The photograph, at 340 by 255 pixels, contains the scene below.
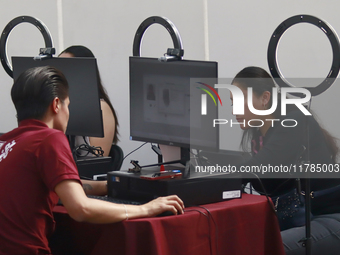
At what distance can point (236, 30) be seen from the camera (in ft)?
10.4

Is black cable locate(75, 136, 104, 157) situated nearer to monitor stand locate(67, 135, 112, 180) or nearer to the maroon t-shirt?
monitor stand locate(67, 135, 112, 180)

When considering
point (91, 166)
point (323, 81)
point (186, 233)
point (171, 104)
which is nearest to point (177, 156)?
point (171, 104)

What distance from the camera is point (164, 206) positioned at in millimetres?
1395

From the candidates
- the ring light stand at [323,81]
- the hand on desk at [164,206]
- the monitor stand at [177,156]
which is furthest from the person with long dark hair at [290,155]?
the hand on desk at [164,206]

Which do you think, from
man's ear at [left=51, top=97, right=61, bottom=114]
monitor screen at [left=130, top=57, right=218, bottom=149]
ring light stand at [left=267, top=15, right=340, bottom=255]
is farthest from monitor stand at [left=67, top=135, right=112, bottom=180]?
ring light stand at [left=267, top=15, right=340, bottom=255]

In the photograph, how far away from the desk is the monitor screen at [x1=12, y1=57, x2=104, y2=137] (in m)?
0.57

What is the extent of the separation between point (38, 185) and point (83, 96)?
0.79m

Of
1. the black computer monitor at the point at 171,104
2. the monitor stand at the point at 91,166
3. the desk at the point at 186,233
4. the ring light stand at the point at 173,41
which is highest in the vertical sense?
the ring light stand at the point at 173,41

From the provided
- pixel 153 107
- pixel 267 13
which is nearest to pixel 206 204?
pixel 153 107

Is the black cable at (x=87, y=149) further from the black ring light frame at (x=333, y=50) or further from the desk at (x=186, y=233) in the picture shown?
the black ring light frame at (x=333, y=50)

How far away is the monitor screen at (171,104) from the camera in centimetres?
167

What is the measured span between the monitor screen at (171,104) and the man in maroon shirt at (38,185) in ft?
1.12

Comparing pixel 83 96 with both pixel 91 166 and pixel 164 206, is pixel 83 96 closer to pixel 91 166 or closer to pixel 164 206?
pixel 91 166

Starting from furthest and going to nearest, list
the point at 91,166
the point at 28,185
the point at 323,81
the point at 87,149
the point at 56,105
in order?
the point at 87,149 < the point at 91,166 < the point at 323,81 < the point at 56,105 < the point at 28,185
